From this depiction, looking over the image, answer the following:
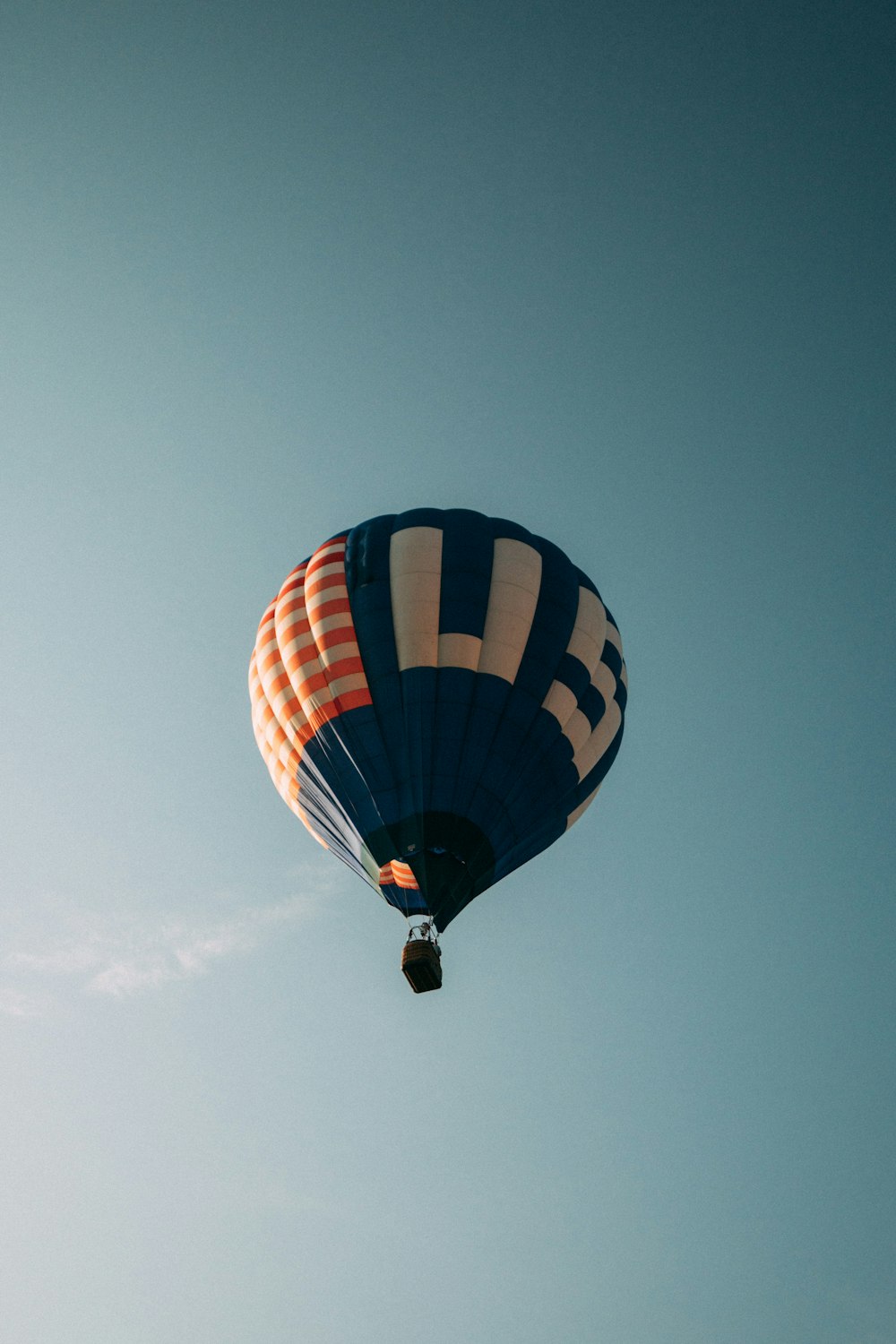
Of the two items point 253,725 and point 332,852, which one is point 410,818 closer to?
point 332,852

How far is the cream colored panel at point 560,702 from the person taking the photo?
15203 millimetres

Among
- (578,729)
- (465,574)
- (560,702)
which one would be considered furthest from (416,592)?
(578,729)

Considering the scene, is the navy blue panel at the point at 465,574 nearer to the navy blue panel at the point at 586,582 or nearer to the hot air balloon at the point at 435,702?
the hot air balloon at the point at 435,702

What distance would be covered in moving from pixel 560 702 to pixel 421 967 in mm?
4350

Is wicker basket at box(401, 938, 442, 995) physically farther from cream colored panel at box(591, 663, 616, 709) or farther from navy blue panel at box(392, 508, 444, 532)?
navy blue panel at box(392, 508, 444, 532)

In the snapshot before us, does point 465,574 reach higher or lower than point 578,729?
higher

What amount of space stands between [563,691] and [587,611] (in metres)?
1.56

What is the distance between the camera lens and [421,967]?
13.6m

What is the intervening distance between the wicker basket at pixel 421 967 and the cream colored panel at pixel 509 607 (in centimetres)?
397

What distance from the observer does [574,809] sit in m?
16.3

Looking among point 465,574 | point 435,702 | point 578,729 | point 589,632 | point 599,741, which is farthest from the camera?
point 599,741

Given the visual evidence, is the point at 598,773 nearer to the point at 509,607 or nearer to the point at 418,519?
the point at 509,607

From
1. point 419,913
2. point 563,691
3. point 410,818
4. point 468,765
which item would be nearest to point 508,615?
point 563,691

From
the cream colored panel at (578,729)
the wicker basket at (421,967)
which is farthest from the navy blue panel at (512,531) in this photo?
the wicker basket at (421,967)
